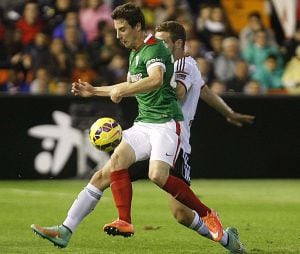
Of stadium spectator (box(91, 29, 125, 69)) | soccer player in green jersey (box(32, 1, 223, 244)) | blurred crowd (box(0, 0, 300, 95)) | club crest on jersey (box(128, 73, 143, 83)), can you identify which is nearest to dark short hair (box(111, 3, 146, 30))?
soccer player in green jersey (box(32, 1, 223, 244))

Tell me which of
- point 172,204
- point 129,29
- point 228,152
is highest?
point 129,29

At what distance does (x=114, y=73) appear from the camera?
15.5 m

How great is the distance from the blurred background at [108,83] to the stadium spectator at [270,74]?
0.05 ft

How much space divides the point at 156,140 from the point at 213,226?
2.53ft

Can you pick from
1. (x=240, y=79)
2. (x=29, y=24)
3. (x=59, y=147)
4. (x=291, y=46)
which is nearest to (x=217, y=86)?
(x=240, y=79)

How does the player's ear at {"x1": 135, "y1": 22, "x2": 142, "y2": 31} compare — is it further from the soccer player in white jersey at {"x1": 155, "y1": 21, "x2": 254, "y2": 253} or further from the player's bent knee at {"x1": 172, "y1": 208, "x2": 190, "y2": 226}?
the player's bent knee at {"x1": 172, "y1": 208, "x2": 190, "y2": 226}

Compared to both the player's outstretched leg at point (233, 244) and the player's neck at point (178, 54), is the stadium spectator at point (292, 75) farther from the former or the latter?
the player's outstretched leg at point (233, 244)

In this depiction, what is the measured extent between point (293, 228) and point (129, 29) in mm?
3061

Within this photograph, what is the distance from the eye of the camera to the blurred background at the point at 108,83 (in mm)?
14227

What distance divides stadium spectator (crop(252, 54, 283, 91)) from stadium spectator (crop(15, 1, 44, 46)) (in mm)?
3427

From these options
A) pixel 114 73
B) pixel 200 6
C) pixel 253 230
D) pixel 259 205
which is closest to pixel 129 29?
pixel 253 230

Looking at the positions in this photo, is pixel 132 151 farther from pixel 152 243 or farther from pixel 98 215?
pixel 98 215

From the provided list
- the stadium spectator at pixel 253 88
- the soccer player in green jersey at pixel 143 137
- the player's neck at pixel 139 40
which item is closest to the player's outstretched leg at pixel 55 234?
the soccer player in green jersey at pixel 143 137

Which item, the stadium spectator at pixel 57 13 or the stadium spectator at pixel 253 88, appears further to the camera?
the stadium spectator at pixel 57 13
